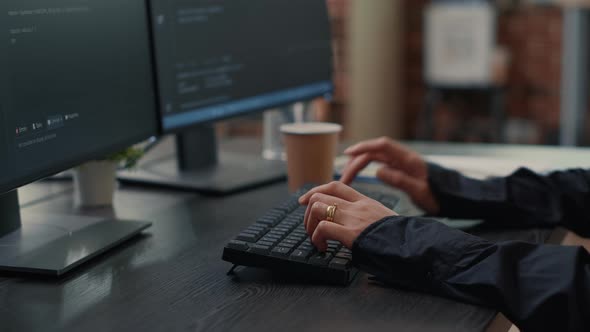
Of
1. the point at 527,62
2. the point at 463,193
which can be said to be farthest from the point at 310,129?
the point at 527,62

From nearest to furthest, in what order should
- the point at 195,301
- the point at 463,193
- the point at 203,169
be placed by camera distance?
the point at 195,301 → the point at 463,193 → the point at 203,169

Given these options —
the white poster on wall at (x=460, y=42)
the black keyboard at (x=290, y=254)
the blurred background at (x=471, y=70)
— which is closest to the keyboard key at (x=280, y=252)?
the black keyboard at (x=290, y=254)

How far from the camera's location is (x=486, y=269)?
2.76 feet

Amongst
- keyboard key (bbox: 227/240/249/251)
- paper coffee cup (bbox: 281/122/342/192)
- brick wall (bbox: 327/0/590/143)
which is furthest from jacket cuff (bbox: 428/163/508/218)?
brick wall (bbox: 327/0/590/143)

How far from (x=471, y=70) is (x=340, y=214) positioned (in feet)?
11.8

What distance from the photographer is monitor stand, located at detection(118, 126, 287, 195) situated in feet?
4.59

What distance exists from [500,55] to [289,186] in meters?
3.32

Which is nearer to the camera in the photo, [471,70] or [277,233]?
[277,233]

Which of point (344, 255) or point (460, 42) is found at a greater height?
point (460, 42)

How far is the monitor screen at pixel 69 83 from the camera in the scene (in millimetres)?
933

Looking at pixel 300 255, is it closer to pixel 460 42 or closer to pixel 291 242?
pixel 291 242

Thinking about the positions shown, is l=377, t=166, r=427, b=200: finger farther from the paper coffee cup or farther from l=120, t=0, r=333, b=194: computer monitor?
l=120, t=0, r=333, b=194: computer monitor

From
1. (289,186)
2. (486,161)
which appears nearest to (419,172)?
(289,186)

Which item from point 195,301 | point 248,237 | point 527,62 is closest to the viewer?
point 195,301
